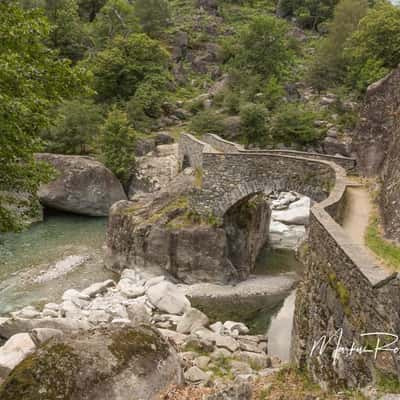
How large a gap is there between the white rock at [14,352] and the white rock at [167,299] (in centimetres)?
689

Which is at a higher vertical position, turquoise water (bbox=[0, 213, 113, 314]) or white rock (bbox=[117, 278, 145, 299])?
white rock (bbox=[117, 278, 145, 299])

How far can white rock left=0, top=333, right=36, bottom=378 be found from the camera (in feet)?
30.2

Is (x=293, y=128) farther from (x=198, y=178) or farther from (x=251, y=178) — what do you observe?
(x=251, y=178)

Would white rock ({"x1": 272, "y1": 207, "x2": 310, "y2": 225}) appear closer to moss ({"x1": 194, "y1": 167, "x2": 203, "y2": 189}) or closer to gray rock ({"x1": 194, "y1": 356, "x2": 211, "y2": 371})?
moss ({"x1": 194, "y1": 167, "x2": 203, "y2": 189})

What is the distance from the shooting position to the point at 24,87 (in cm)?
739

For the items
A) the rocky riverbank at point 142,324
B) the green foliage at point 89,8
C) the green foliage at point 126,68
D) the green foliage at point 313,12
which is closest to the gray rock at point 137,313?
the rocky riverbank at point 142,324

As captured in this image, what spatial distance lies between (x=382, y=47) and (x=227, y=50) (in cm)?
2543

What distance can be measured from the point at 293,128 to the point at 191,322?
2316cm

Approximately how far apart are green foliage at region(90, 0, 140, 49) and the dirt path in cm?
4472

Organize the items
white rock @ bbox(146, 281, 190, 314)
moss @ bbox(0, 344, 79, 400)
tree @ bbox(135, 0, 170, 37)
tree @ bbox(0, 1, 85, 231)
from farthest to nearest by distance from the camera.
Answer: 1. tree @ bbox(135, 0, 170, 37)
2. white rock @ bbox(146, 281, 190, 314)
3. tree @ bbox(0, 1, 85, 231)
4. moss @ bbox(0, 344, 79, 400)

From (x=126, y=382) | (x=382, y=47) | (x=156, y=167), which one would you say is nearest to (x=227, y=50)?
(x=382, y=47)

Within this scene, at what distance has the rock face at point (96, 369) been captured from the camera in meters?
6.05

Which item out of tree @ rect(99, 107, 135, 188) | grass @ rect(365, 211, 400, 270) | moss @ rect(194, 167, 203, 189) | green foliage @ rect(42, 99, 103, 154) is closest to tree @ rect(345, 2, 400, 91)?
moss @ rect(194, 167, 203, 189)

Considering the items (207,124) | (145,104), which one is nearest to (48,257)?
(207,124)
